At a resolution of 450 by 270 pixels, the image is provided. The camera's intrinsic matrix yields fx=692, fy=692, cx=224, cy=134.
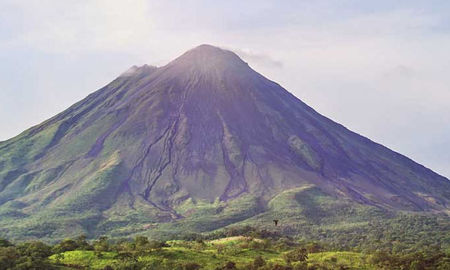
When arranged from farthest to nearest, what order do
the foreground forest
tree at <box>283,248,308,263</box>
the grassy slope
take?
tree at <box>283,248,308,263</box>
the grassy slope
the foreground forest

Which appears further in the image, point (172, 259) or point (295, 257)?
point (295, 257)

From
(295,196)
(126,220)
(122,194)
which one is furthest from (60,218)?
(295,196)

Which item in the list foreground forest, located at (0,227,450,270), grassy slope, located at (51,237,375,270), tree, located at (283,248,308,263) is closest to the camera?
foreground forest, located at (0,227,450,270)

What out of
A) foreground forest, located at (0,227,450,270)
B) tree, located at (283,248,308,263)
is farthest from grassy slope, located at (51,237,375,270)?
tree, located at (283,248,308,263)

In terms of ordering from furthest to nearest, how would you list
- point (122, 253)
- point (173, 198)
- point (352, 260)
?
point (173, 198)
point (352, 260)
point (122, 253)

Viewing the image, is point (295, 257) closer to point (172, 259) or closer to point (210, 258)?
point (210, 258)

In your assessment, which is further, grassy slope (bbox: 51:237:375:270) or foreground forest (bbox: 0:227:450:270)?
grassy slope (bbox: 51:237:375:270)

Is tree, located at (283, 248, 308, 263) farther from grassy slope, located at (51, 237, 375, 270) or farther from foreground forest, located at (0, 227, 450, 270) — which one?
grassy slope, located at (51, 237, 375, 270)

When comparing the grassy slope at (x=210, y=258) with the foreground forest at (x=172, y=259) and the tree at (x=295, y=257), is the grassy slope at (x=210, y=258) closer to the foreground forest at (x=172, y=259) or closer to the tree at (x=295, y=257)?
the foreground forest at (x=172, y=259)

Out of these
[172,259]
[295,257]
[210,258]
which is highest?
[172,259]

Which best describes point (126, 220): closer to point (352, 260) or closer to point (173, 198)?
point (173, 198)

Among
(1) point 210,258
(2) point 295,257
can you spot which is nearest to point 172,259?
(1) point 210,258
